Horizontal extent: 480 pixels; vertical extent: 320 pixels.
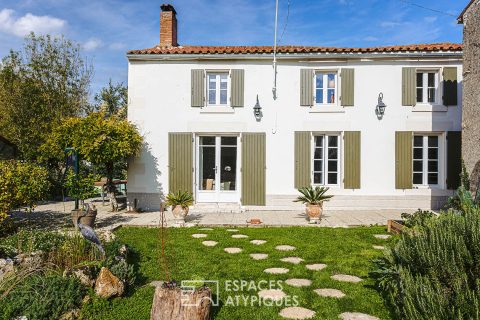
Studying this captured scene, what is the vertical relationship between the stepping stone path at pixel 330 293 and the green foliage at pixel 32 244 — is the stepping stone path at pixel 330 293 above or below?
below

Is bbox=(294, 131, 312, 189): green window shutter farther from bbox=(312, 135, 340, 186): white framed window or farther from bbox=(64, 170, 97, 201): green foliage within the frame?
bbox=(64, 170, 97, 201): green foliage

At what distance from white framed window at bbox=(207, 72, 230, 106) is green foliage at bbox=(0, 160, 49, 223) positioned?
5585 mm

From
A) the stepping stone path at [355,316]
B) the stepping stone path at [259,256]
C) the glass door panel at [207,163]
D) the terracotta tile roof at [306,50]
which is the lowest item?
the stepping stone path at [355,316]

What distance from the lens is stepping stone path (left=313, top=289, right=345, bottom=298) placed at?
161 inches

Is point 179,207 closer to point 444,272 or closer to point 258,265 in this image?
point 258,265

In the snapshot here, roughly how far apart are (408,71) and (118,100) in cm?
1697

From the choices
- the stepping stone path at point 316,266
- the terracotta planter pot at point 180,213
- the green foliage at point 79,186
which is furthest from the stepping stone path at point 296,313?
the green foliage at point 79,186

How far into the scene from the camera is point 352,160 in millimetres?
10836

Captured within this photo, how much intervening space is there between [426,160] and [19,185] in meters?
11.4

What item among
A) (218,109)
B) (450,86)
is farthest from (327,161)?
(450,86)

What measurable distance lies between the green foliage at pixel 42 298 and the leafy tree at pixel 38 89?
1276cm

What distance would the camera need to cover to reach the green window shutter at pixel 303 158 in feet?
35.5

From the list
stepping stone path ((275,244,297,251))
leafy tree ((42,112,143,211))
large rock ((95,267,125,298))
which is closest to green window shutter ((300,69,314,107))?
leafy tree ((42,112,143,211))

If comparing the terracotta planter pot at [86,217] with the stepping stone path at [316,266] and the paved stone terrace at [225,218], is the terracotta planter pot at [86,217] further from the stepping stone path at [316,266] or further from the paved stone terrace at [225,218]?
the stepping stone path at [316,266]
